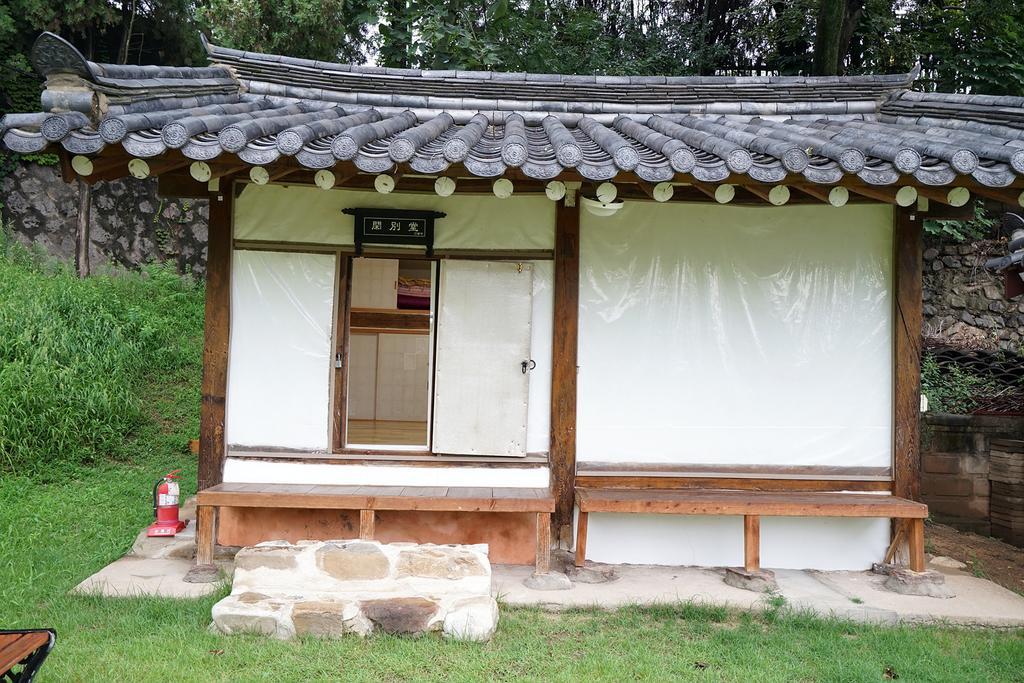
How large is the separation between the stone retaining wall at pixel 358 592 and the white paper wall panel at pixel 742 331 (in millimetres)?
2030

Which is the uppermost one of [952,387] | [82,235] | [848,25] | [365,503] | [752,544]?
[848,25]

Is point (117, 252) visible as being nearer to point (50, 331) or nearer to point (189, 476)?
point (50, 331)

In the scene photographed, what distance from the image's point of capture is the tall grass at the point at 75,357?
7.62 m

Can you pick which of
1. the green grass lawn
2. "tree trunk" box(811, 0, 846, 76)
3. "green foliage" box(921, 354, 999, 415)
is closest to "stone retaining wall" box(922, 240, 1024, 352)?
"green foliage" box(921, 354, 999, 415)

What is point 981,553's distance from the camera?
638 cm

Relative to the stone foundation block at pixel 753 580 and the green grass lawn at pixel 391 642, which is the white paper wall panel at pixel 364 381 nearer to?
the green grass lawn at pixel 391 642

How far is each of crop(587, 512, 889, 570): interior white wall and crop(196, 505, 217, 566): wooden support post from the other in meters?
2.90

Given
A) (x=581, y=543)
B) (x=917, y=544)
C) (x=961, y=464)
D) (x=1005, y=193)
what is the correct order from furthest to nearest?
(x=961, y=464) < (x=581, y=543) < (x=917, y=544) < (x=1005, y=193)

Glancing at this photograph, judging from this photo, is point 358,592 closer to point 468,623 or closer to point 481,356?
point 468,623

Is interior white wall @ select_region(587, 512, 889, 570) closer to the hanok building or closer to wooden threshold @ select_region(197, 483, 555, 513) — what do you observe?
the hanok building

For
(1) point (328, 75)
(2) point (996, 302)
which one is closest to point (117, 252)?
(1) point (328, 75)

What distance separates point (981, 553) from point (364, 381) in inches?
330

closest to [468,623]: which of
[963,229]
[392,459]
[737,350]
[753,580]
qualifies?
[392,459]

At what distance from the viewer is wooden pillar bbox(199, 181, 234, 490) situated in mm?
5410
